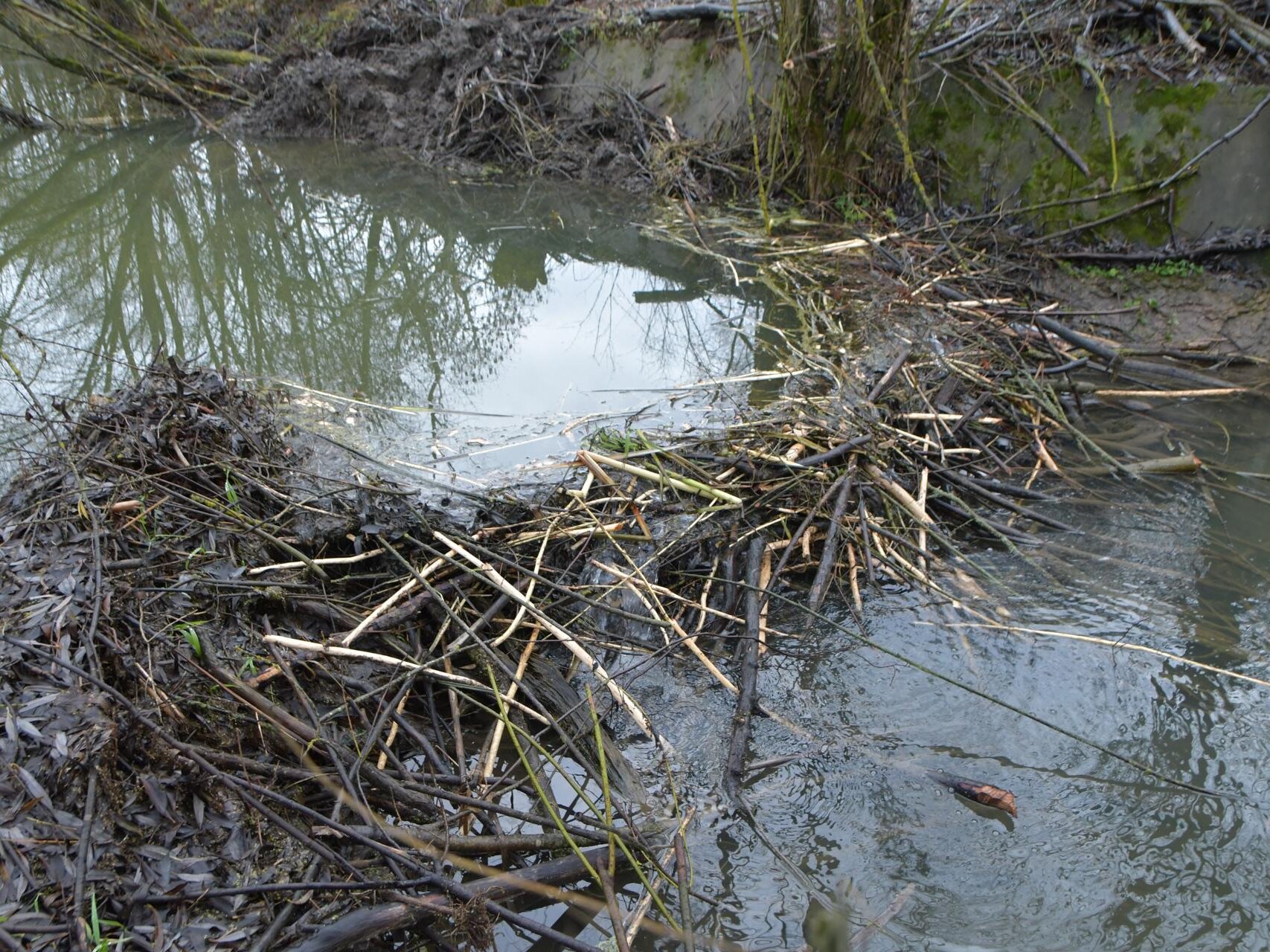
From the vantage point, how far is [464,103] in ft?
A: 33.6

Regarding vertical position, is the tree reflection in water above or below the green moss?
below

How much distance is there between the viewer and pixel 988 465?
4.67 meters

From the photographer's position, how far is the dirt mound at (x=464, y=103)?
9617 mm

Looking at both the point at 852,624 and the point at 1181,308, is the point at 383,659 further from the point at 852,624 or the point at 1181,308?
the point at 1181,308

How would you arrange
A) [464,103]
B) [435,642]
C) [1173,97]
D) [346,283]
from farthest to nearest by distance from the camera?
[464,103] < [346,283] < [1173,97] < [435,642]

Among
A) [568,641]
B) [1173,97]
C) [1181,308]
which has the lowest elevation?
[568,641]

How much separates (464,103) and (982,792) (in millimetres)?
9548

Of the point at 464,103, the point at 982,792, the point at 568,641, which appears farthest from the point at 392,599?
the point at 464,103

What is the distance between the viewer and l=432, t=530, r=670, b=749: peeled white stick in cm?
313

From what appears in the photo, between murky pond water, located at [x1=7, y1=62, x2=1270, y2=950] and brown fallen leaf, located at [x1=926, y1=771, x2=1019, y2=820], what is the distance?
47 mm

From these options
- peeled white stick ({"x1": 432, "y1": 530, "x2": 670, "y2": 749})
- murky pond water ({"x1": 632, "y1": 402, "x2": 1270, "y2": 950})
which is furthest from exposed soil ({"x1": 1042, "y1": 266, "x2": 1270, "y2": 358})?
peeled white stick ({"x1": 432, "y1": 530, "x2": 670, "y2": 749})

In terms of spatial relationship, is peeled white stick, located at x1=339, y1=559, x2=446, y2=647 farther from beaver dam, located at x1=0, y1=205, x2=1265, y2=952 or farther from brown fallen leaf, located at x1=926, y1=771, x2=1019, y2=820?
brown fallen leaf, located at x1=926, y1=771, x2=1019, y2=820

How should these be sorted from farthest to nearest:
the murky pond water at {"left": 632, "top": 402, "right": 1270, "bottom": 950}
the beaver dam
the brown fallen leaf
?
the brown fallen leaf, the murky pond water at {"left": 632, "top": 402, "right": 1270, "bottom": 950}, the beaver dam

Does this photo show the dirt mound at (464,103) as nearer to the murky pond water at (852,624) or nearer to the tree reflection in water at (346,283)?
the tree reflection in water at (346,283)
